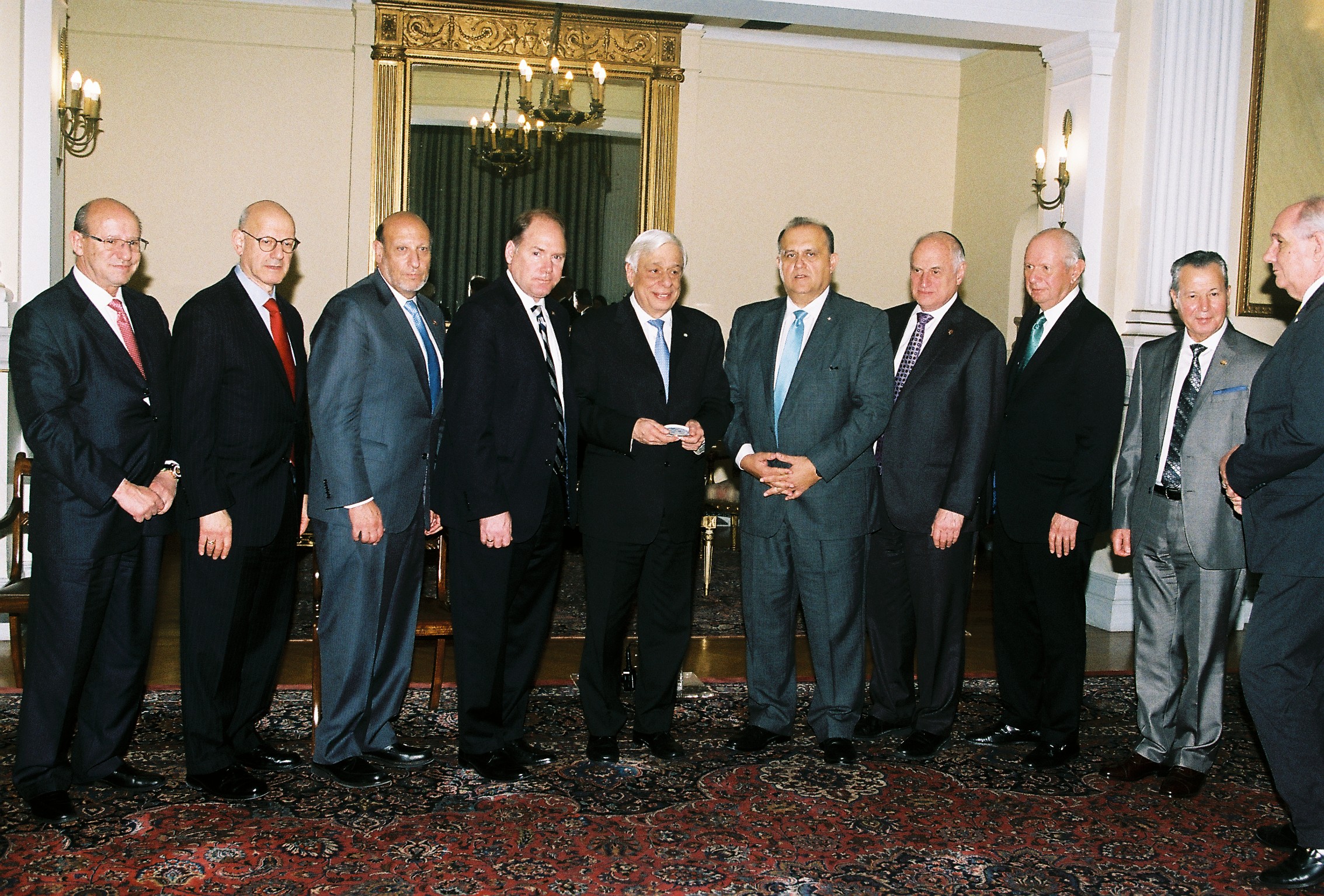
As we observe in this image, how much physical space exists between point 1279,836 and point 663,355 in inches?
93.0

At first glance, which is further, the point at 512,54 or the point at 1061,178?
the point at 512,54

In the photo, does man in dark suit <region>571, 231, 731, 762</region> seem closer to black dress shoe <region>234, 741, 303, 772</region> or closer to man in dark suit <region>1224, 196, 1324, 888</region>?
black dress shoe <region>234, 741, 303, 772</region>

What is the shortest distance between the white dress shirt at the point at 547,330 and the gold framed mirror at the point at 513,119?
14.6 feet

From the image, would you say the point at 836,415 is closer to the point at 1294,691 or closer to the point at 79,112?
the point at 1294,691

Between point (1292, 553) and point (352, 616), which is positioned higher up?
point (1292, 553)

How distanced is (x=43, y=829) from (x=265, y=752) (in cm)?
70

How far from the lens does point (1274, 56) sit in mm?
5965

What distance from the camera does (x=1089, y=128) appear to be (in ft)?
19.7

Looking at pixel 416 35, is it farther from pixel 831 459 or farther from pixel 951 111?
pixel 831 459

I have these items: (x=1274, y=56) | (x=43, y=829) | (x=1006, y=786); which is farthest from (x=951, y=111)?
(x=43, y=829)

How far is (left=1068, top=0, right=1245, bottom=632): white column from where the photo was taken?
229 inches

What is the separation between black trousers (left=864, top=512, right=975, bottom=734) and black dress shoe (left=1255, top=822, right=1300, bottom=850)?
40.4 inches

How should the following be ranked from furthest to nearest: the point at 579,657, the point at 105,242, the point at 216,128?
1. the point at 216,128
2. the point at 579,657
3. the point at 105,242

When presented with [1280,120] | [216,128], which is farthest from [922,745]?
[216,128]
